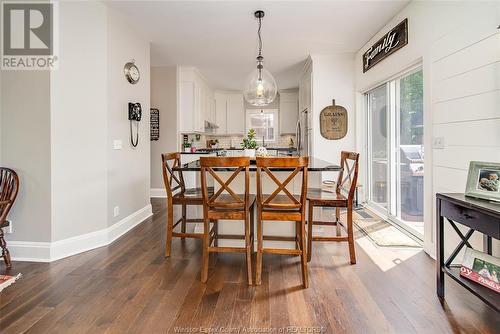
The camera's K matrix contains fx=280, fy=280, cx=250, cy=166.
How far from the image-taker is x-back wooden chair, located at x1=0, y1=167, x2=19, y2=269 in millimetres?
2443

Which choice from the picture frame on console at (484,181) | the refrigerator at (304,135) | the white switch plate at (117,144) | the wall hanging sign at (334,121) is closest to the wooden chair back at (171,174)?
the white switch plate at (117,144)

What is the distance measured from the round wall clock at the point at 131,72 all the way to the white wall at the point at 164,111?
1738 mm

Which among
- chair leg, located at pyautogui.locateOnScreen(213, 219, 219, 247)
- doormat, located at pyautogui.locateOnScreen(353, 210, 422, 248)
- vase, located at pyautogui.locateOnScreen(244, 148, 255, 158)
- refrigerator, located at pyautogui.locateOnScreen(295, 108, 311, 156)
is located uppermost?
refrigerator, located at pyautogui.locateOnScreen(295, 108, 311, 156)

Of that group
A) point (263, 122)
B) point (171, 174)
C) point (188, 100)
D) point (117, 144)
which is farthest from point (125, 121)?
point (263, 122)

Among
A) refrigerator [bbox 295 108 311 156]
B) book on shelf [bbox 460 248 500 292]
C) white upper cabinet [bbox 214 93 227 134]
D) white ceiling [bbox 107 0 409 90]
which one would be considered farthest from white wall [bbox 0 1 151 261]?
white upper cabinet [bbox 214 93 227 134]

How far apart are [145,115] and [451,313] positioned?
13.1 ft

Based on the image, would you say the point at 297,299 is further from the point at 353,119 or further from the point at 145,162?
the point at 353,119

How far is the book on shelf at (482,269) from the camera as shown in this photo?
1673mm

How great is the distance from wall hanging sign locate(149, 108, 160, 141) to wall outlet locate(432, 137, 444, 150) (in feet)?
15.2

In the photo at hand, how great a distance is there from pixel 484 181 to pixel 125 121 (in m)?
3.56

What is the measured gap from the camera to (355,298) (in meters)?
1.96

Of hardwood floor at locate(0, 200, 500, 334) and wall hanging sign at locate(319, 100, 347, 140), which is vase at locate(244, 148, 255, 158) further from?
wall hanging sign at locate(319, 100, 347, 140)

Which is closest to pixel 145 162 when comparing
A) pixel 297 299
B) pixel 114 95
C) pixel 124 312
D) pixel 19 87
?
pixel 114 95

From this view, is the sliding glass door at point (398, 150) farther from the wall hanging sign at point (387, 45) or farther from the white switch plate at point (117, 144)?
the white switch plate at point (117, 144)
